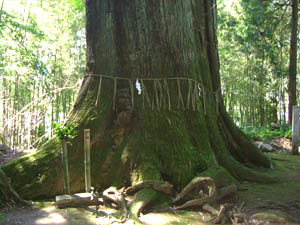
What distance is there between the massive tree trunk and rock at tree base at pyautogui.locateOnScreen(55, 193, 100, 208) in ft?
1.45

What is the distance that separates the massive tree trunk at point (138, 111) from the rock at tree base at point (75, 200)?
0.44 m

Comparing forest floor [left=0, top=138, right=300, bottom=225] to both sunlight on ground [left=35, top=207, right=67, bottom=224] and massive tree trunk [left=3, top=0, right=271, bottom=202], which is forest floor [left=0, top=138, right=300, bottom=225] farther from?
massive tree trunk [left=3, top=0, right=271, bottom=202]

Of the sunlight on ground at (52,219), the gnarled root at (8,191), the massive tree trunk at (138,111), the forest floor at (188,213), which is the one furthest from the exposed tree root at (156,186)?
the gnarled root at (8,191)

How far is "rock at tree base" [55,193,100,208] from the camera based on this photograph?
10.3ft

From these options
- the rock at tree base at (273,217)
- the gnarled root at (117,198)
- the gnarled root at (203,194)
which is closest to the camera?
the rock at tree base at (273,217)

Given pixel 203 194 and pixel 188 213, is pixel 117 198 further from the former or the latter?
pixel 203 194

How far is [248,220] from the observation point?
2777 mm

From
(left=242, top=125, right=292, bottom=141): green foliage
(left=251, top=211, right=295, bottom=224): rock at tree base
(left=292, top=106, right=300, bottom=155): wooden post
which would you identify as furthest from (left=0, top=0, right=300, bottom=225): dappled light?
(left=242, top=125, right=292, bottom=141): green foliage

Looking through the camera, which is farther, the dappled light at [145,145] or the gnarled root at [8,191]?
the gnarled root at [8,191]

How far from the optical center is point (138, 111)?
155 inches

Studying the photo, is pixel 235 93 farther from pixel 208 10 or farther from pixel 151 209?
pixel 151 209

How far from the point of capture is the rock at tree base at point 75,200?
315 cm

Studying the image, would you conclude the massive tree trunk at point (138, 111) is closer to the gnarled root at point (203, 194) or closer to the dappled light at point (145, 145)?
the dappled light at point (145, 145)

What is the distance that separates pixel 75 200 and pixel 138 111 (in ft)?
4.73
